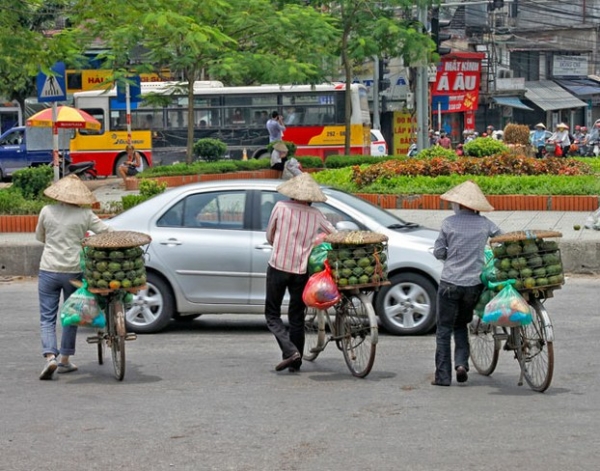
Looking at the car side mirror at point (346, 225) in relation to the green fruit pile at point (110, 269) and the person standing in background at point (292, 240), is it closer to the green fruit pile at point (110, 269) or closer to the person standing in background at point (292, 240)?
the person standing in background at point (292, 240)

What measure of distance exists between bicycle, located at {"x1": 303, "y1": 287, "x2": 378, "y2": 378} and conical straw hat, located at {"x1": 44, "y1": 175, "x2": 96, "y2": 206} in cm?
200

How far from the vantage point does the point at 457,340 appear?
929cm

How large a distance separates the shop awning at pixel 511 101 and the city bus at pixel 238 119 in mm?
21470

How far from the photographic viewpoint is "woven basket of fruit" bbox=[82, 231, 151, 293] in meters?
9.27

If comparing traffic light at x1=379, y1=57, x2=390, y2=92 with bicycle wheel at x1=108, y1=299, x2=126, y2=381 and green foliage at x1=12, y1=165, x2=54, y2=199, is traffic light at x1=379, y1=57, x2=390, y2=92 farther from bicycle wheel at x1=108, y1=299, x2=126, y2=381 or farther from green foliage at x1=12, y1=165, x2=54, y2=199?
bicycle wheel at x1=108, y1=299, x2=126, y2=381

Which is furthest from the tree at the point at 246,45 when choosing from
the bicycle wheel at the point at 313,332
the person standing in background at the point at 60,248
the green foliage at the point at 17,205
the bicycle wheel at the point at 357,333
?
the bicycle wheel at the point at 357,333

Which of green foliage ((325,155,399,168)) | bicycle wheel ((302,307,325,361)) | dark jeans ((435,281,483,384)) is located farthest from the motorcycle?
dark jeans ((435,281,483,384))

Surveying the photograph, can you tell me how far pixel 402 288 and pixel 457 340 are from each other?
2242 mm

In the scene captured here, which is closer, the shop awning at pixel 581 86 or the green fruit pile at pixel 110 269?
the green fruit pile at pixel 110 269

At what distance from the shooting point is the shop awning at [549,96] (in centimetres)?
6183

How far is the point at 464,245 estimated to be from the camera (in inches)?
351

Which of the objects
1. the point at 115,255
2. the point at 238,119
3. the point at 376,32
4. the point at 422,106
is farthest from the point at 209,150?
the point at 115,255

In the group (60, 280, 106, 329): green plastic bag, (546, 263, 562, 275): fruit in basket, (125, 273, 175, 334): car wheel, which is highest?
(546, 263, 562, 275): fruit in basket

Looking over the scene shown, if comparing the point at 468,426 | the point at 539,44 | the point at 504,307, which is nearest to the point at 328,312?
the point at 504,307
